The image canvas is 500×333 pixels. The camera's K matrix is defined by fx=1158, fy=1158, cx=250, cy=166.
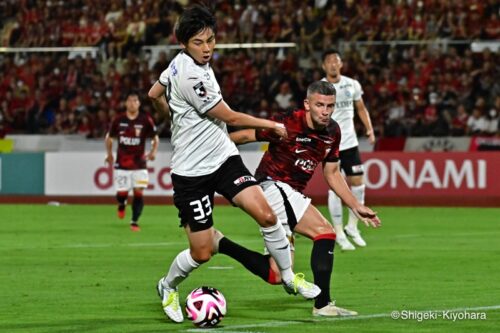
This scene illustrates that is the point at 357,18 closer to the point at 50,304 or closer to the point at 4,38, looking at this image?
the point at 4,38

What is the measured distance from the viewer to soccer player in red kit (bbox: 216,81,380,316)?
9.16m

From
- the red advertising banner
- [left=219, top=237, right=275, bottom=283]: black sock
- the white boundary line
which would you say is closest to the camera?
the white boundary line

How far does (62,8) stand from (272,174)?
2696 cm

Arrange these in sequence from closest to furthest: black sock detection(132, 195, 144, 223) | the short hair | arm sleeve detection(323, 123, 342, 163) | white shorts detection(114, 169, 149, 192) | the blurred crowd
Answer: the short hair < arm sleeve detection(323, 123, 342, 163) < black sock detection(132, 195, 144, 223) < white shorts detection(114, 169, 149, 192) < the blurred crowd

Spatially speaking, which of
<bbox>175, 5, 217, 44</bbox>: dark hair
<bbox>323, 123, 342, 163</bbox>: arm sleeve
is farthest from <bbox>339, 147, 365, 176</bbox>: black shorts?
<bbox>175, 5, 217, 44</bbox>: dark hair

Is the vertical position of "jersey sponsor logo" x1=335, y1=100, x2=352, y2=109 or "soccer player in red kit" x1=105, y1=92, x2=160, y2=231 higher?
"jersey sponsor logo" x1=335, y1=100, x2=352, y2=109

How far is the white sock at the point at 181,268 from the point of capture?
9.16 meters

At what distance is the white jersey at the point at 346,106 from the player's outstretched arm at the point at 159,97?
22.4 ft

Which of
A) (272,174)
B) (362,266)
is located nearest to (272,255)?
(272,174)

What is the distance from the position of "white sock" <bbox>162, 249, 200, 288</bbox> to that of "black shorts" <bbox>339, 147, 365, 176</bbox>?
7.31 meters

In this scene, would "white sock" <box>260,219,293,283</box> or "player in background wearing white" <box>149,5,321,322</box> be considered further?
"white sock" <box>260,219,293,283</box>

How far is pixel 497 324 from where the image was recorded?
27.7 ft

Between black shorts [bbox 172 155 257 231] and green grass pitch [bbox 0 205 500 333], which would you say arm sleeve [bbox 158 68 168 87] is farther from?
green grass pitch [bbox 0 205 500 333]

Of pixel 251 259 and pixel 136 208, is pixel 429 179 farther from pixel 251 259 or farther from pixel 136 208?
pixel 251 259
